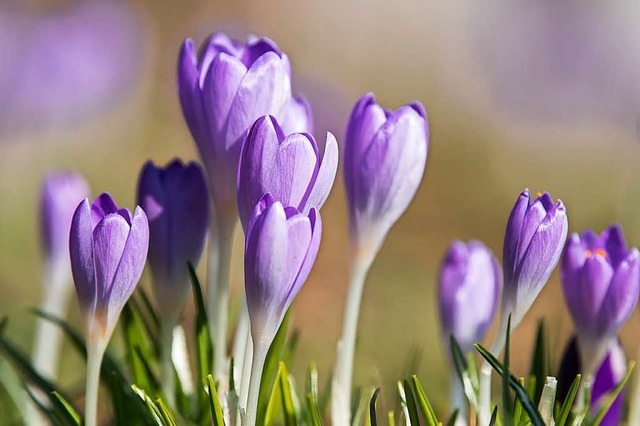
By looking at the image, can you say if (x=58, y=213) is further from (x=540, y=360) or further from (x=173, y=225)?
(x=540, y=360)

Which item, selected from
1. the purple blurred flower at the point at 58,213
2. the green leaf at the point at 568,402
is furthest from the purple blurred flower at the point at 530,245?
the purple blurred flower at the point at 58,213

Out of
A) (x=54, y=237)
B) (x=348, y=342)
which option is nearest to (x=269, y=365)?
(x=348, y=342)

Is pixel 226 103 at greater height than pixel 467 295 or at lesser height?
greater

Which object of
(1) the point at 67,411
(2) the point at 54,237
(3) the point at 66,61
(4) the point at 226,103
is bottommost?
(1) the point at 67,411

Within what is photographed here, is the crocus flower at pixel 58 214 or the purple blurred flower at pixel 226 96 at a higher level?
the purple blurred flower at pixel 226 96

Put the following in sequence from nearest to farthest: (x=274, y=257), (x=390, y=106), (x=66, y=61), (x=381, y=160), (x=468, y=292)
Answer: (x=274, y=257) < (x=381, y=160) < (x=468, y=292) < (x=66, y=61) < (x=390, y=106)

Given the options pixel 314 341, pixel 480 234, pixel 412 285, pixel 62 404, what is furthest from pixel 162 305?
pixel 480 234

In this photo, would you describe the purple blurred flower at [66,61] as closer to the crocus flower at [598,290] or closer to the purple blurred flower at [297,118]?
the purple blurred flower at [297,118]
